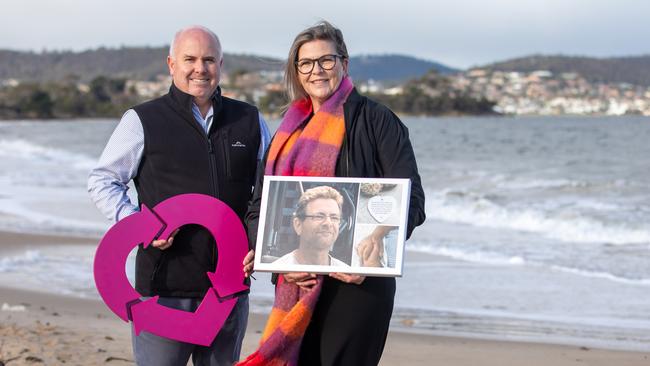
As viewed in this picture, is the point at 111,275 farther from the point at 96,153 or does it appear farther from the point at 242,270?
the point at 96,153

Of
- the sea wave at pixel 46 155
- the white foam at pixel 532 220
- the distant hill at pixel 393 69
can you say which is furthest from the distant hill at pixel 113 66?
the white foam at pixel 532 220

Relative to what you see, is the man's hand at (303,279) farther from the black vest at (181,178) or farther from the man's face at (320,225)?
the black vest at (181,178)

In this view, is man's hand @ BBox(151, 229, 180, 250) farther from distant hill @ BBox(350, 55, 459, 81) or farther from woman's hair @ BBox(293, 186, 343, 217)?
distant hill @ BBox(350, 55, 459, 81)

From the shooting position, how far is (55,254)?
1161cm

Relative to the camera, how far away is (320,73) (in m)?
3.30

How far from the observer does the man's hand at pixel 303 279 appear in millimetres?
3141

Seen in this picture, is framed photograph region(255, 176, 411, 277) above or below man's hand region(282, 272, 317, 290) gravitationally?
above

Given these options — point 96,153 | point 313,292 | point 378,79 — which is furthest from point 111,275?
point 378,79

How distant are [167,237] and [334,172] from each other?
0.69m

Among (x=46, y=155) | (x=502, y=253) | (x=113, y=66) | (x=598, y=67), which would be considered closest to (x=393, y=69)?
(x=598, y=67)

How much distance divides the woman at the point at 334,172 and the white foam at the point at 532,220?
11471 mm

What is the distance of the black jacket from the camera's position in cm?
321

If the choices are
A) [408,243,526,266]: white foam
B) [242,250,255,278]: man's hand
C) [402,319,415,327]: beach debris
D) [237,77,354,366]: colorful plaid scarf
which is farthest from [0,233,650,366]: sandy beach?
[408,243,526,266]: white foam

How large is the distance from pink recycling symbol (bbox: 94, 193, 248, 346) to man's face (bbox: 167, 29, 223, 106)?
1.33 feet
